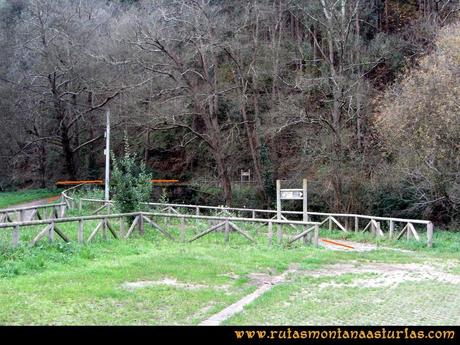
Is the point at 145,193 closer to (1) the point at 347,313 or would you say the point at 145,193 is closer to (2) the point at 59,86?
(1) the point at 347,313

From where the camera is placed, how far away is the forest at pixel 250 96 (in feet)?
79.9

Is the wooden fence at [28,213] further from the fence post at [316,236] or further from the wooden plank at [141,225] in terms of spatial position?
the fence post at [316,236]

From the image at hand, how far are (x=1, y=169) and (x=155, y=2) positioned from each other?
74.0 ft

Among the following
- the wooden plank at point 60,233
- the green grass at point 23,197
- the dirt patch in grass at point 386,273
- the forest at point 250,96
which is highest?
the forest at point 250,96

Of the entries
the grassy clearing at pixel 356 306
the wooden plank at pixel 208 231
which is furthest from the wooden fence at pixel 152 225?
the grassy clearing at pixel 356 306

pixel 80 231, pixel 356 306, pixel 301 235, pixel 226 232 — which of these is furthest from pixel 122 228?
pixel 356 306

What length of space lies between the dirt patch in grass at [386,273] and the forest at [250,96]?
9.04 meters

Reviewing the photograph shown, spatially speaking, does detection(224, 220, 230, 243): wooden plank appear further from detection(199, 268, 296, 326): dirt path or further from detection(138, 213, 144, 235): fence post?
detection(199, 268, 296, 326): dirt path

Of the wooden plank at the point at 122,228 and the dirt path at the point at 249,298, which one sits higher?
the wooden plank at the point at 122,228

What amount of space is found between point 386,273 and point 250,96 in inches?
976

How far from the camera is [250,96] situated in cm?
3634

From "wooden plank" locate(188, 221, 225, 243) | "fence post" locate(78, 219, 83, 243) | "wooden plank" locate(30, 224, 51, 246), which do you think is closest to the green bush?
"wooden plank" locate(188, 221, 225, 243)

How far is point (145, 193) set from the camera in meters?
21.4

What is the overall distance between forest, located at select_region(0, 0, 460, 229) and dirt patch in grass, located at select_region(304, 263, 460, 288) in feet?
29.7
